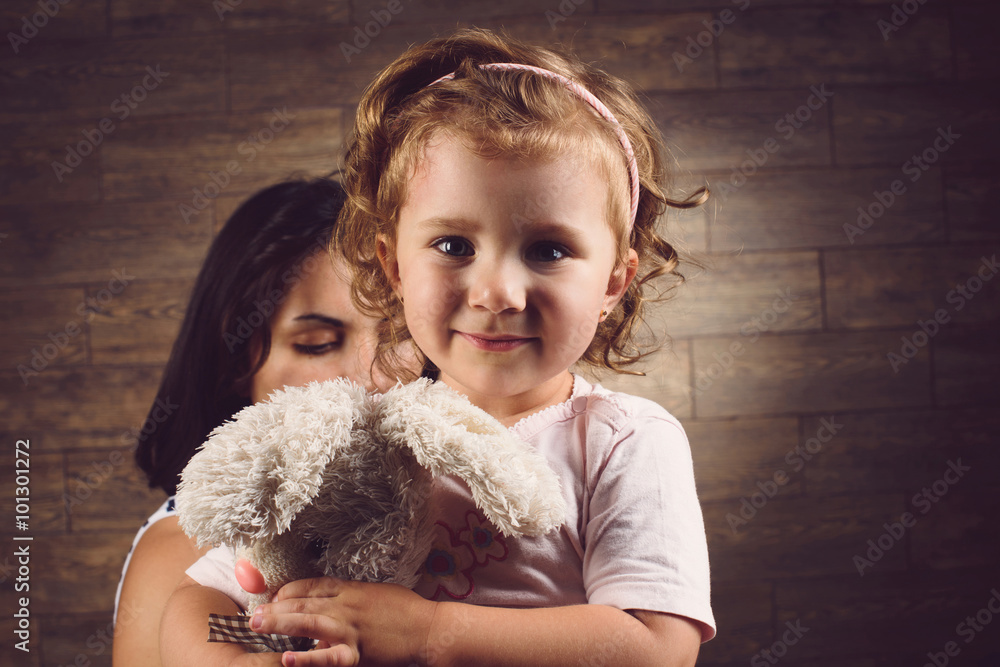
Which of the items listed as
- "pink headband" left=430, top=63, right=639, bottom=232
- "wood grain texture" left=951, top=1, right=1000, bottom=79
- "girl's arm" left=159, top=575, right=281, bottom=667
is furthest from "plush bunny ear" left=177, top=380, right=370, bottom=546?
"wood grain texture" left=951, top=1, right=1000, bottom=79

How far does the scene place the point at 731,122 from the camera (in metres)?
1.71

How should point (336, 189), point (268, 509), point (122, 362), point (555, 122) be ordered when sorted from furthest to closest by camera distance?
point (122, 362)
point (336, 189)
point (555, 122)
point (268, 509)

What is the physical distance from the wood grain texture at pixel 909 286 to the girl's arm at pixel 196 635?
1739 mm

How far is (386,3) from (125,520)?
161 centimetres

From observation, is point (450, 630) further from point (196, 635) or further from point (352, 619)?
point (196, 635)

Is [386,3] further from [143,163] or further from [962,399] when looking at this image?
[962,399]

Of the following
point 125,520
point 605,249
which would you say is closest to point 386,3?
point 605,249

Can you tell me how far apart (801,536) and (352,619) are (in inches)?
66.5

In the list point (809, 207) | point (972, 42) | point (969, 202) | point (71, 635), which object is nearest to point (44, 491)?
point (71, 635)

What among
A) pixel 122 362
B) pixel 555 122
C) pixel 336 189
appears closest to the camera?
pixel 555 122

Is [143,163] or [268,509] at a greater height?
[143,163]

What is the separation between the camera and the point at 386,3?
1.67 meters

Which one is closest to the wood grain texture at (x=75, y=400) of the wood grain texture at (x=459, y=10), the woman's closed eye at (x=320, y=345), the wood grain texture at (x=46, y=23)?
the wood grain texture at (x=46, y=23)

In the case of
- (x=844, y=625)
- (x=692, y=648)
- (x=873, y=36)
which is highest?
(x=873, y=36)
